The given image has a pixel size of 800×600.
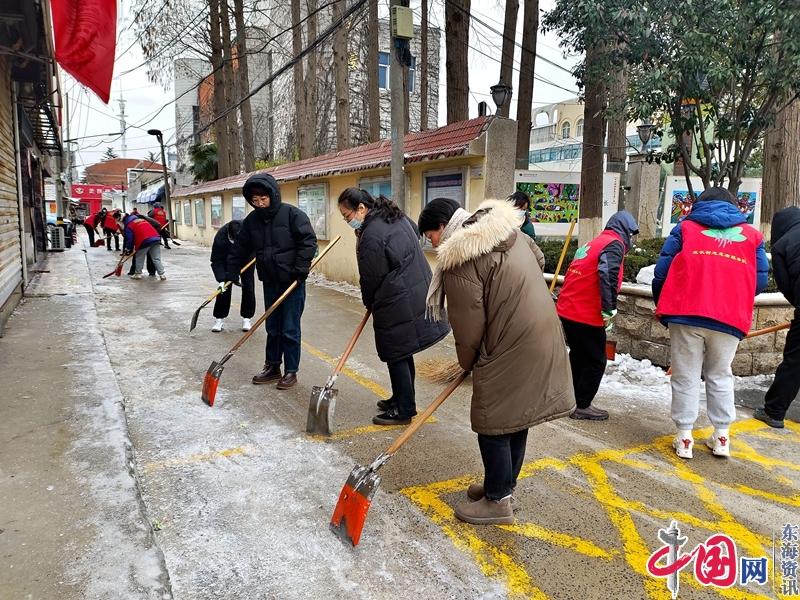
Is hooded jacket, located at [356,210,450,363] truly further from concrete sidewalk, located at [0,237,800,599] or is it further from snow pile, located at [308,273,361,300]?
snow pile, located at [308,273,361,300]

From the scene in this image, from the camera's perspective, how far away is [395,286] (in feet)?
12.9

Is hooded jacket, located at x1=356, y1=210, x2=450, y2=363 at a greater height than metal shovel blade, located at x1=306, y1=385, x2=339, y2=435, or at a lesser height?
greater

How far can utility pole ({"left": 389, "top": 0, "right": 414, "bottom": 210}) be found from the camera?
24.1 ft

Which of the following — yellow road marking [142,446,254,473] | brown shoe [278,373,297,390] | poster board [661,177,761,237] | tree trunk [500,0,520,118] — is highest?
tree trunk [500,0,520,118]

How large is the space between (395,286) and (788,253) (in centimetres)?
284

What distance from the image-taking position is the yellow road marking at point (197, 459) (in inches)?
137

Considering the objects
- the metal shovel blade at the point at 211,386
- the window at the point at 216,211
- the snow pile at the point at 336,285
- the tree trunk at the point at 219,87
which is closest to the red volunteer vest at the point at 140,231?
the snow pile at the point at 336,285

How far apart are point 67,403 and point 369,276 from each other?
247 centimetres

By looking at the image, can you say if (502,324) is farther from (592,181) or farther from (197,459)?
(592,181)

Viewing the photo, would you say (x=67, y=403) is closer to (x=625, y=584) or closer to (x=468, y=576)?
(x=468, y=576)

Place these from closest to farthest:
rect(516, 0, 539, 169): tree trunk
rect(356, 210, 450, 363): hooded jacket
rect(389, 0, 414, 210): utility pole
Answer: rect(356, 210, 450, 363): hooded jacket < rect(389, 0, 414, 210): utility pole < rect(516, 0, 539, 169): tree trunk

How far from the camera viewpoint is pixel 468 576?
8.17ft

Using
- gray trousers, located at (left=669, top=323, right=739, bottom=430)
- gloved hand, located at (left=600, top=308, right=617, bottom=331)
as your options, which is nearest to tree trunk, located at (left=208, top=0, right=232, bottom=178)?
gloved hand, located at (left=600, top=308, right=617, bottom=331)

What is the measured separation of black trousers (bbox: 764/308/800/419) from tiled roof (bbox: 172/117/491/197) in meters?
4.44
